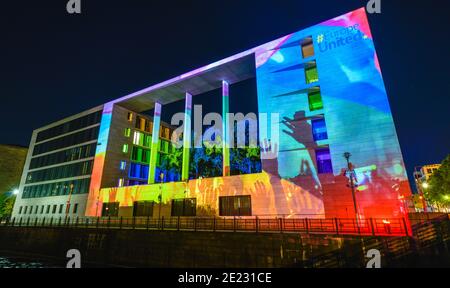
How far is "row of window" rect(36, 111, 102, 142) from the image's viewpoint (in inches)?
1734

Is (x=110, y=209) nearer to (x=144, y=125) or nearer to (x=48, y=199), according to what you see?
(x=144, y=125)

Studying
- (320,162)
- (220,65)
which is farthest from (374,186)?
(220,65)

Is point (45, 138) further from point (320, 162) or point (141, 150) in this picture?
point (320, 162)

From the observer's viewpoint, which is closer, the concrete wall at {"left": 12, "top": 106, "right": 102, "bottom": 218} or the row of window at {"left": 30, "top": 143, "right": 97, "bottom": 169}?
the concrete wall at {"left": 12, "top": 106, "right": 102, "bottom": 218}

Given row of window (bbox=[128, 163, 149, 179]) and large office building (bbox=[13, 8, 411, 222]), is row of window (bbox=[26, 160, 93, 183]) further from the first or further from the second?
row of window (bbox=[128, 163, 149, 179])

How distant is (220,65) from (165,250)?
23.4 m

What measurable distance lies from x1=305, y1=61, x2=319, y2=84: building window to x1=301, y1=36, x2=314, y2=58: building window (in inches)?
54.8

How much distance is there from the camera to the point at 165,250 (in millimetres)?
17344

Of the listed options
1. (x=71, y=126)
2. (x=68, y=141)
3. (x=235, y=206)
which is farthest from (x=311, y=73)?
(x=68, y=141)

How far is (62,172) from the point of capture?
4488 cm

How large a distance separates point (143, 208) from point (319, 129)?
24444 millimetres
